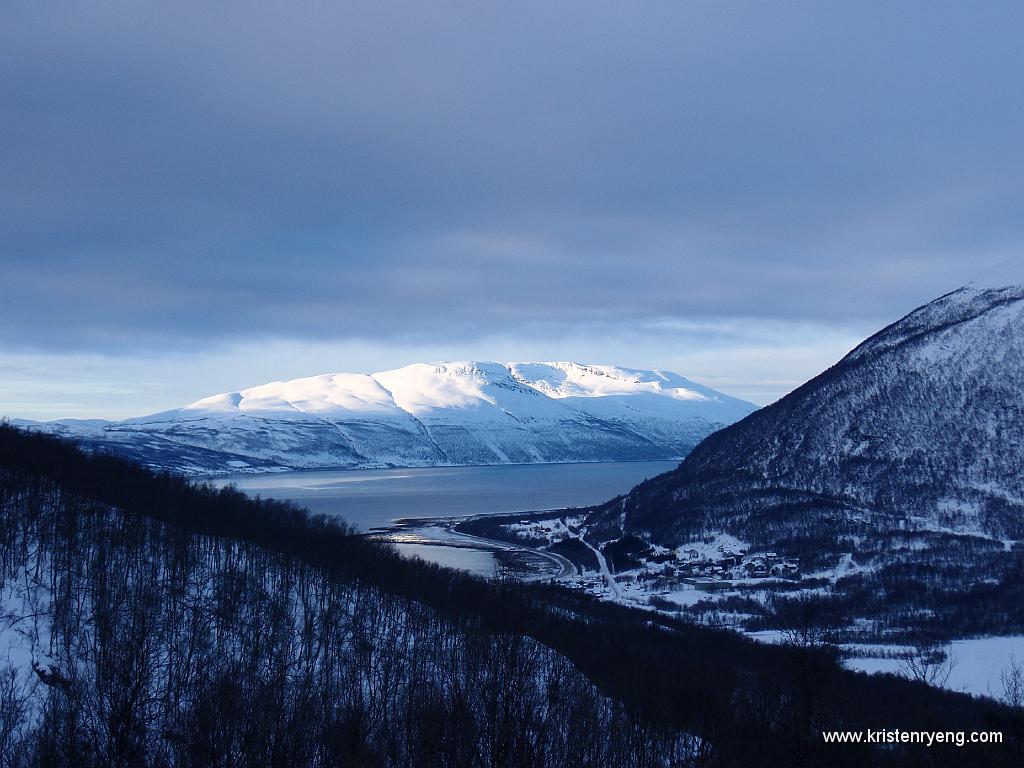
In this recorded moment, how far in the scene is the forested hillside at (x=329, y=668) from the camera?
32094 millimetres

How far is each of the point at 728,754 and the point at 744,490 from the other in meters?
148

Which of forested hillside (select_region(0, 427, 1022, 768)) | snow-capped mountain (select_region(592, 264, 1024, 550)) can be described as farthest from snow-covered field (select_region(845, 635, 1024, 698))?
snow-capped mountain (select_region(592, 264, 1024, 550))

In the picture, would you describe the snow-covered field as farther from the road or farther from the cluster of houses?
the road

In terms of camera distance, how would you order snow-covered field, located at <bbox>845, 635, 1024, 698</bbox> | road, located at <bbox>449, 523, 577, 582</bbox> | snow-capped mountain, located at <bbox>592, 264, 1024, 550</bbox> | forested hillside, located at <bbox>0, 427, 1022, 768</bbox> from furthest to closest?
snow-capped mountain, located at <bbox>592, 264, 1024, 550</bbox>
road, located at <bbox>449, 523, 577, 582</bbox>
snow-covered field, located at <bbox>845, 635, 1024, 698</bbox>
forested hillside, located at <bbox>0, 427, 1022, 768</bbox>

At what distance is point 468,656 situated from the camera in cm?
5181

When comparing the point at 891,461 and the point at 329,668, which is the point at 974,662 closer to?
the point at 329,668

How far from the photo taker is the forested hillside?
32094mm

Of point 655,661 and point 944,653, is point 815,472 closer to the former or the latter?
point 944,653

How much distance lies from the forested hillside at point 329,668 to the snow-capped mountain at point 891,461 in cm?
8257

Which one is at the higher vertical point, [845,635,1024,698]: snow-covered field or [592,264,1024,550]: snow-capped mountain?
[592,264,1024,550]: snow-capped mountain

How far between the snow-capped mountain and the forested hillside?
82.6 meters

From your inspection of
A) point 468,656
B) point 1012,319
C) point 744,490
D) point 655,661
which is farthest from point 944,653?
point 1012,319

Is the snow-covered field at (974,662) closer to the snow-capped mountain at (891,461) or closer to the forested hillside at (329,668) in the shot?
the forested hillside at (329,668)

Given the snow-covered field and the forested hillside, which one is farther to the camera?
the snow-covered field
